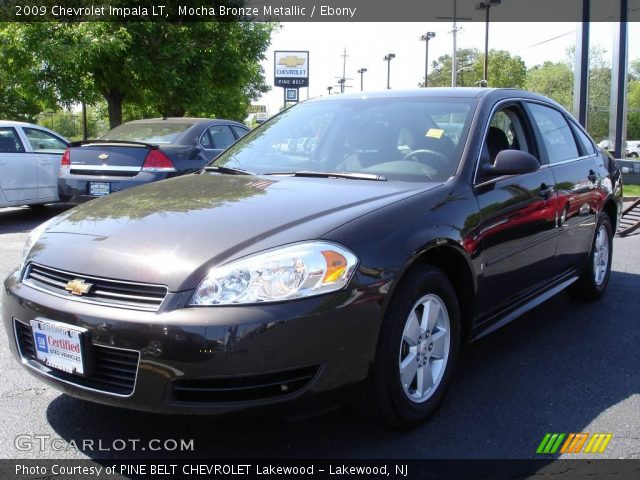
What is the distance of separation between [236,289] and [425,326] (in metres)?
1.00

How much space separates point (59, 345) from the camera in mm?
2613

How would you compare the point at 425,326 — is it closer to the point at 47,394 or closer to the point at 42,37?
the point at 47,394

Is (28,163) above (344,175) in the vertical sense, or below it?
below

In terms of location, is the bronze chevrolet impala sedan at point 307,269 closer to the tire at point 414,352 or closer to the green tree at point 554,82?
the tire at point 414,352

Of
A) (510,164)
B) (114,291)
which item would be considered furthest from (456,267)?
(114,291)

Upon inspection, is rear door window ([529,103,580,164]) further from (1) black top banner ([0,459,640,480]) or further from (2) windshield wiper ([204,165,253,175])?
(1) black top banner ([0,459,640,480])

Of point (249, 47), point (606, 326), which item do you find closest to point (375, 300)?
point (606, 326)

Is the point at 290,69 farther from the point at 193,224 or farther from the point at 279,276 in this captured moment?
the point at 279,276

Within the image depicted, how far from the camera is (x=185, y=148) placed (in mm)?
8719

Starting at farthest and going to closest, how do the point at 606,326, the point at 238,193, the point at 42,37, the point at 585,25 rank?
1. the point at 585,25
2. the point at 42,37
3. the point at 606,326
4. the point at 238,193

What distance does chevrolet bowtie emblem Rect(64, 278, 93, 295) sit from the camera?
2574 mm

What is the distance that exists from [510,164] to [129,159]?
5998mm

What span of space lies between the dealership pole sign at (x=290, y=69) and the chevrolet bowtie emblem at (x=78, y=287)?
15.2 meters

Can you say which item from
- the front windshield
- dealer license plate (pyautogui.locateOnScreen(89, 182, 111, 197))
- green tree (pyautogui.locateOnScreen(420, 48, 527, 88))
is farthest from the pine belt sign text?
green tree (pyautogui.locateOnScreen(420, 48, 527, 88))
